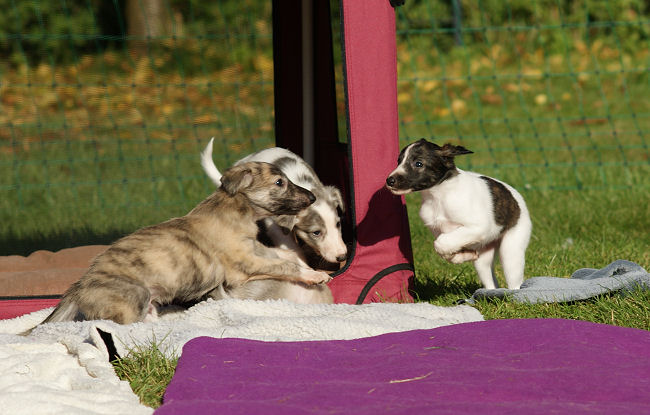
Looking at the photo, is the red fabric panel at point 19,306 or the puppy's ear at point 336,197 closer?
the red fabric panel at point 19,306

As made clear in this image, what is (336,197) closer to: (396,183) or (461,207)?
(396,183)

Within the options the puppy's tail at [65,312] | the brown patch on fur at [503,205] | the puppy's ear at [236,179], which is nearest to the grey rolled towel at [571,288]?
the brown patch on fur at [503,205]

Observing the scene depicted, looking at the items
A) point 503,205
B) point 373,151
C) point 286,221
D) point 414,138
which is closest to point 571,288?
point 503,205

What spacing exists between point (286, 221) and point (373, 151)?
0.61m

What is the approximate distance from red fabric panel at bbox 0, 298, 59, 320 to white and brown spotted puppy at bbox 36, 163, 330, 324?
0.61m

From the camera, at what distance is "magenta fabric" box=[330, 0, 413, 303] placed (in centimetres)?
427

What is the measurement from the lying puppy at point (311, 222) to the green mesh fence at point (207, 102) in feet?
5.68

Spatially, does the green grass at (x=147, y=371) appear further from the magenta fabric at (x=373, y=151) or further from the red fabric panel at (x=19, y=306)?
the magenta fabric at (x=373, y=151)

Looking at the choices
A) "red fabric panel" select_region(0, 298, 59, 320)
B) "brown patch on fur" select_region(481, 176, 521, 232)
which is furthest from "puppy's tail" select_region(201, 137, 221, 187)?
"brown patch on fur" select_region(481, 176, 521, 232)

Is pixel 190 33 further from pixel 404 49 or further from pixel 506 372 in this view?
pixel 506 372

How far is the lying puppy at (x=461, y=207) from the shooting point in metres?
4.09

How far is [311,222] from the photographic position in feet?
14.6

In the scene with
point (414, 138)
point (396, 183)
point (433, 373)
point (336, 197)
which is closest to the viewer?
point (433, 373)

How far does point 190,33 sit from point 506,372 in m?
9.06
